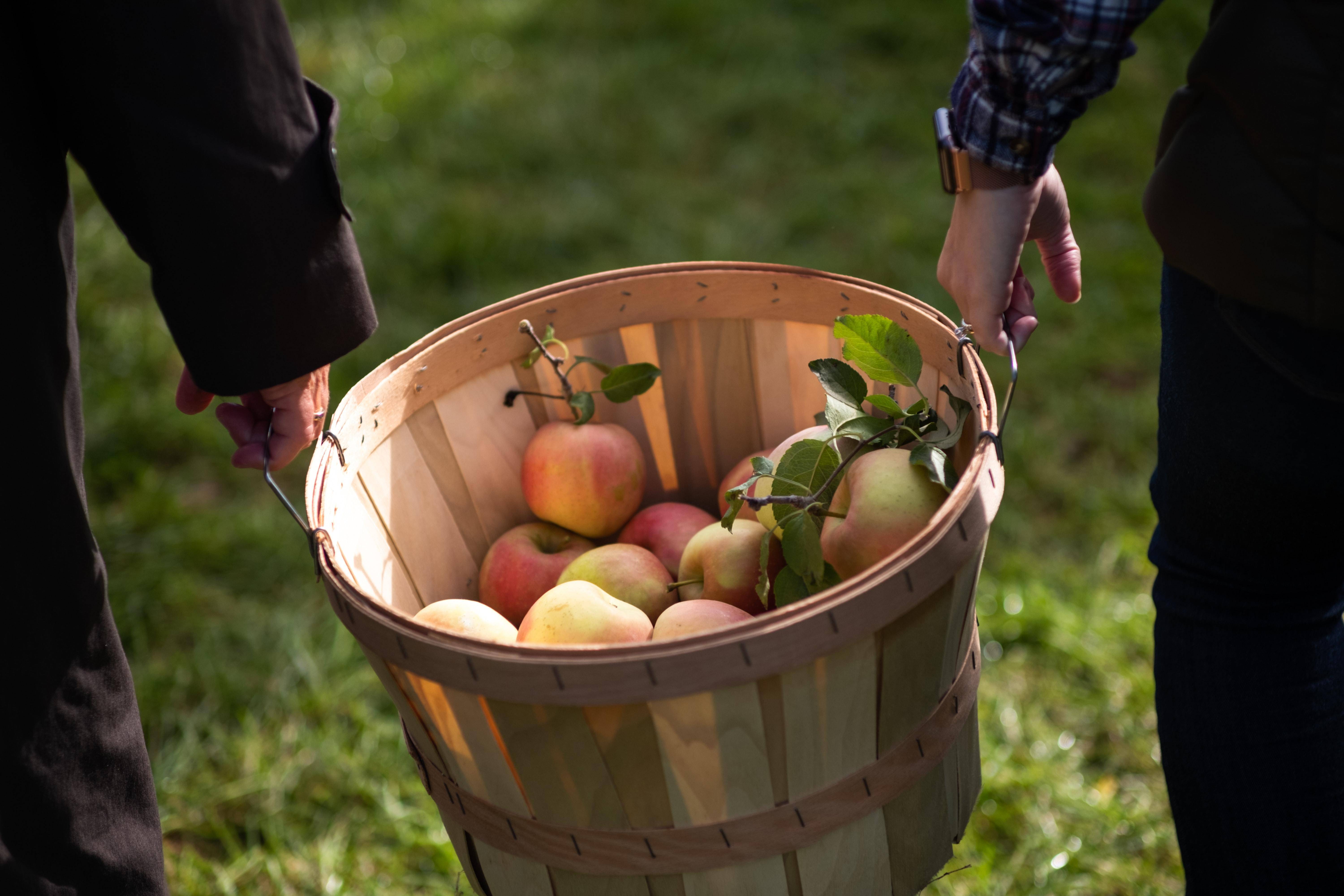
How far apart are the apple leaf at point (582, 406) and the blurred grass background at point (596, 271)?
703 mm

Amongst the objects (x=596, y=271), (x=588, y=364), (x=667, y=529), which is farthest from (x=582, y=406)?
(x=596, y=271)

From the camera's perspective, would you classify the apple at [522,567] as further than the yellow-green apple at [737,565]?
Yes

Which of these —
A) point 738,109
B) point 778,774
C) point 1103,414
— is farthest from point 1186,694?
point 738,109

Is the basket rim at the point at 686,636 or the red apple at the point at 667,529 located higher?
the basket rim at the point at 686,636

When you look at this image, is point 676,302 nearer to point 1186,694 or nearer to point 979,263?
point 979,263

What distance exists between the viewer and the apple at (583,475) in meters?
1.25

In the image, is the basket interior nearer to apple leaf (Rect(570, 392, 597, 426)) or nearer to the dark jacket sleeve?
apple leaf (Rect(570, 392, 597, 426))

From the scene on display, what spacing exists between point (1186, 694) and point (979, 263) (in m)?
0.47

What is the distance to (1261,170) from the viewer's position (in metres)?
0.78

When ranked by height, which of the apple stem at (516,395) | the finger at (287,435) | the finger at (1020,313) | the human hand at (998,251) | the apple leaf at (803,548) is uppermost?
the human hand at (998,251)

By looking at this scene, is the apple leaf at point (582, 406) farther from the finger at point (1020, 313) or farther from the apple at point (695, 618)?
the finger at point (1020, 313)

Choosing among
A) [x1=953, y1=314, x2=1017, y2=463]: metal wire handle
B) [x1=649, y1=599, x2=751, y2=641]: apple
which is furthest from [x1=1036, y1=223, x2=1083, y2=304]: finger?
[x1=649, y1=599, x2=751, y2=641]: apple

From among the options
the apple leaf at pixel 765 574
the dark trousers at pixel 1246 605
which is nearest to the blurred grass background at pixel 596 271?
the dark trousers at pixel 1246 605

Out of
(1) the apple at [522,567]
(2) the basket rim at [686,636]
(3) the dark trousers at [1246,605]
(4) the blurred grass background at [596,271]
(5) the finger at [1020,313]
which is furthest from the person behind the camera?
(4) the blurred grass background at [596,271]
